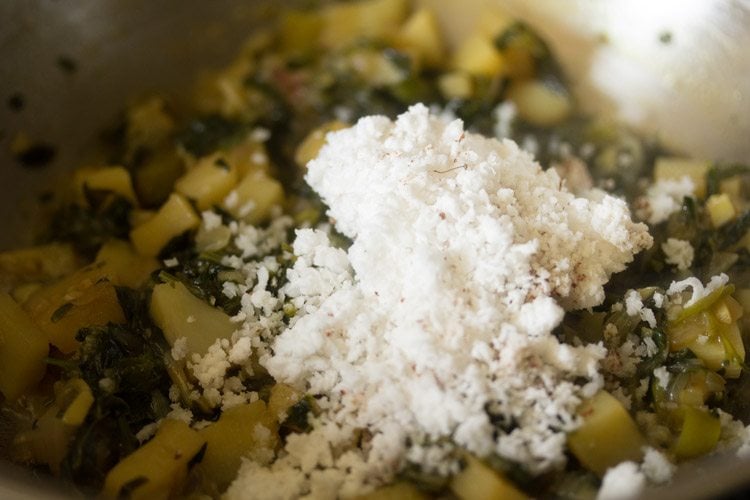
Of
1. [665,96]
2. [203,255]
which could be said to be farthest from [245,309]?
[665,96]

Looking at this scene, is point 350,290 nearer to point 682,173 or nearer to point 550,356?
point 550,356

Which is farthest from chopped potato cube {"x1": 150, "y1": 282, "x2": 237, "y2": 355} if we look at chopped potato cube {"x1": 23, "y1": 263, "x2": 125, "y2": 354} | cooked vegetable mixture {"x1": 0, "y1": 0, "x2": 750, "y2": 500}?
chopped potato cube {"x1": 23, "y1": 263, "x2": 125, "y2": 354}

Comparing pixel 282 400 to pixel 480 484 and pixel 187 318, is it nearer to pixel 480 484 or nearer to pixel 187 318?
pixel 187 318

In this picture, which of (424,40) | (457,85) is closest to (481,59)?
(457,85)

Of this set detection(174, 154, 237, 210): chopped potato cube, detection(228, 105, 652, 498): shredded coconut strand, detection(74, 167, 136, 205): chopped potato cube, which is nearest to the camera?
detection(228, 105, 652, 498): shredded coconut strand

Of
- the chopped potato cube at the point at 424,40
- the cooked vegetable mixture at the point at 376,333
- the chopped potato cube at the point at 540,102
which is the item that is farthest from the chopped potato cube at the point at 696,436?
the chopped potato cube at the point at 424,40

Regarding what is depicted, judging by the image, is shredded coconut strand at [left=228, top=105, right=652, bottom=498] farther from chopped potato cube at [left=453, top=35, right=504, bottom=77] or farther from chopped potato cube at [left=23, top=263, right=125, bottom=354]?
chopped potato cube at [left=453, top=35, right=504, bottom=77]

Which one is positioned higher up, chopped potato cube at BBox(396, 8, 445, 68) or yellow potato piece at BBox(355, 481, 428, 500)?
chopped potato cube at BBox(396, 8, 445, 68)
